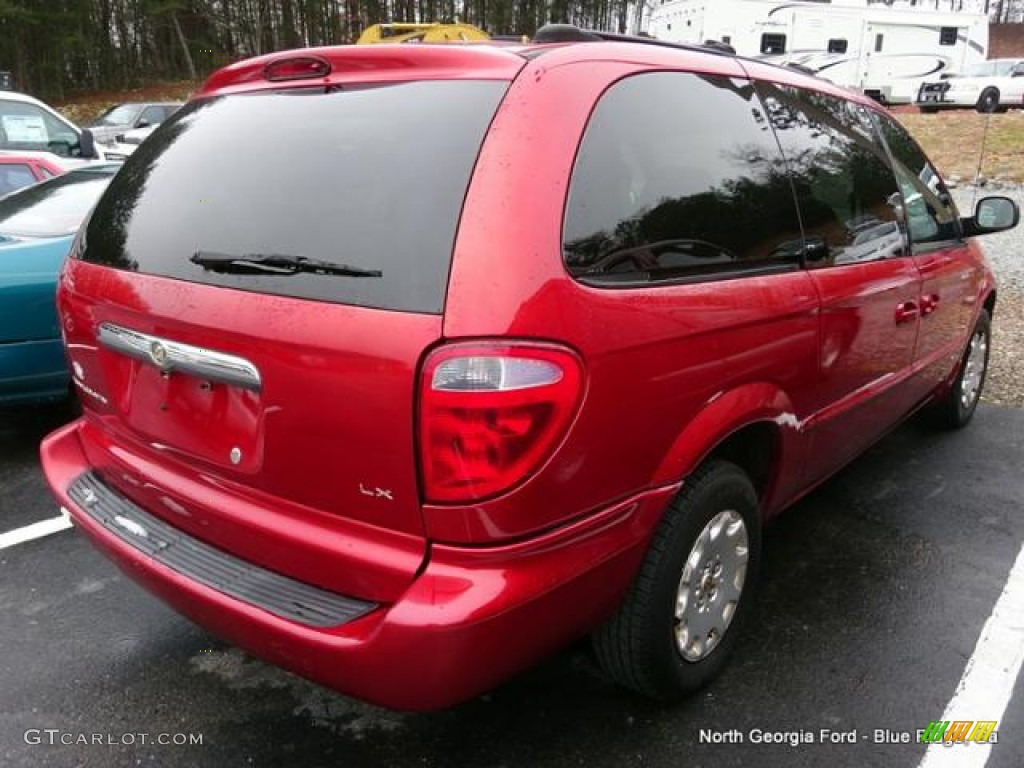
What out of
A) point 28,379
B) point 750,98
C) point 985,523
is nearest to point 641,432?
point 750,98

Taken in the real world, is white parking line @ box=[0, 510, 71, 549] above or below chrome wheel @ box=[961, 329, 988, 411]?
below

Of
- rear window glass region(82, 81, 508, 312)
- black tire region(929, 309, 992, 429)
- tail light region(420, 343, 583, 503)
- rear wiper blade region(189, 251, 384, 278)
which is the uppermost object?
rear window glass region(82, 81, 508, 312)

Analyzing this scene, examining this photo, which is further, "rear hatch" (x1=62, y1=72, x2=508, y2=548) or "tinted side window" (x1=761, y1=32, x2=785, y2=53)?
"tinted side window" (x1=761, y1=32, x2=785, y2=53)

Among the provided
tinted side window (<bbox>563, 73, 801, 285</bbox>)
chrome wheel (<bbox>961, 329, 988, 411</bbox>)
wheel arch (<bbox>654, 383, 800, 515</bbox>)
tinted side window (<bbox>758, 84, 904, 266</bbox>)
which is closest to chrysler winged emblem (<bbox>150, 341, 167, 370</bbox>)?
tinted side window (<bbox>563, 73, 801, 285</bbox>)

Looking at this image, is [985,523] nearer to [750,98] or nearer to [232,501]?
[750,98]

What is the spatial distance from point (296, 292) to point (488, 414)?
1.73 feet

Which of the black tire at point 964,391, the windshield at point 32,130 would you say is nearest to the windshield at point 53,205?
the windshield at point 32,130

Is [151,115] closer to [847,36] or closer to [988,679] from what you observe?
[988,679]

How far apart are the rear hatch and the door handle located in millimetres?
1992

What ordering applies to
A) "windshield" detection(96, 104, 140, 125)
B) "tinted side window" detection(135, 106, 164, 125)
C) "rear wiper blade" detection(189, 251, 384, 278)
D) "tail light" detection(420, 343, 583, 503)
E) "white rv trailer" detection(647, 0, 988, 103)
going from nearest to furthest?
1. "tail light" detection(420, 343, 583, 503)
2. "rear wiper blade" detection(189, 251, 384, 278)
3. "tinted side window" detection(135, 106, 164, 125)
4. "windshield" detection(96, 104, 140, 125)
5. "white rv trailer" detection(647, 0, 988, 103)

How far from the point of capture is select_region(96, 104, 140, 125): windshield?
19.1 m

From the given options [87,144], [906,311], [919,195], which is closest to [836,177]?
[906,311]

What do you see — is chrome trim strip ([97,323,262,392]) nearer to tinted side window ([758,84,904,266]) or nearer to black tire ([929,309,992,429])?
tinted side window ([758,84,904,266])

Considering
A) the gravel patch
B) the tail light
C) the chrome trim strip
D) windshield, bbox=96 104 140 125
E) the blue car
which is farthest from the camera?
windshield, bbox=96 104 140 125
